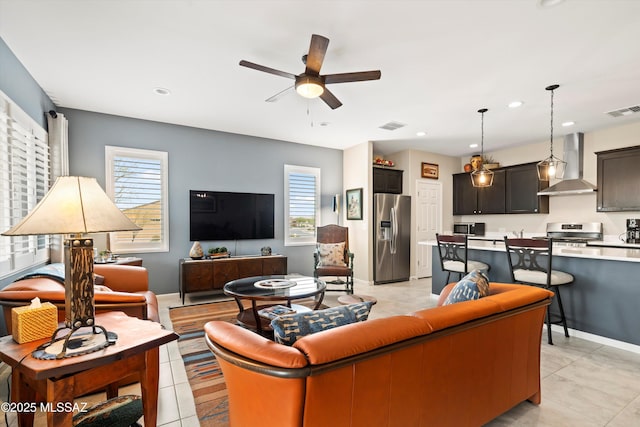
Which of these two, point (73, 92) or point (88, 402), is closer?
point (88, 402)

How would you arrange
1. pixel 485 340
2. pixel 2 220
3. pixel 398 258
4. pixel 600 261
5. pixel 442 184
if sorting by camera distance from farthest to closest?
pixel 442 184, pixel 398 258, pixel 600 261, pixel 2 220, pixel 485 340

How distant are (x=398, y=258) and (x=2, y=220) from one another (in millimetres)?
5570

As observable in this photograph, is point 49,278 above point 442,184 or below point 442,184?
below

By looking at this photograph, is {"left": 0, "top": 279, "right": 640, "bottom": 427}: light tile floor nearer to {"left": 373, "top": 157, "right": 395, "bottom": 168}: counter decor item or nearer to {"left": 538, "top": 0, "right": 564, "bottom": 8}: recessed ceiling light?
{"left": 538, "top": 0, "right": 564, "bottom": 8}: recessed ceiling light

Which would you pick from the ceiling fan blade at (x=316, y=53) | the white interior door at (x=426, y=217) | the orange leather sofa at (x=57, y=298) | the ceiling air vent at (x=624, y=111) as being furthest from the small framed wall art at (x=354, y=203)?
the orange leather sofa at (x=57, y=298)

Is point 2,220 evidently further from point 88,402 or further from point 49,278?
point 88,402

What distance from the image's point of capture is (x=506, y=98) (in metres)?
3.71

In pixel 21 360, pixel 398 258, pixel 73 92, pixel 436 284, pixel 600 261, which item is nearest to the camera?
pixel 21 360

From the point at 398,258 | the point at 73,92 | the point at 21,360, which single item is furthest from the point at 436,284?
the point at 73,92

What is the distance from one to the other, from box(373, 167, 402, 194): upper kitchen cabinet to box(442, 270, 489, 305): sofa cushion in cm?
431

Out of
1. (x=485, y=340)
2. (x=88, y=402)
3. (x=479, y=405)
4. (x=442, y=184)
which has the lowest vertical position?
(x=88, y=402)

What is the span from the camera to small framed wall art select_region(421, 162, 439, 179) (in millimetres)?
6590

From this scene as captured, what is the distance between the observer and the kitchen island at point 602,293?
9.43ft

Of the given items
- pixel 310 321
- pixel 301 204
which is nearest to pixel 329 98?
pixel 310 321
